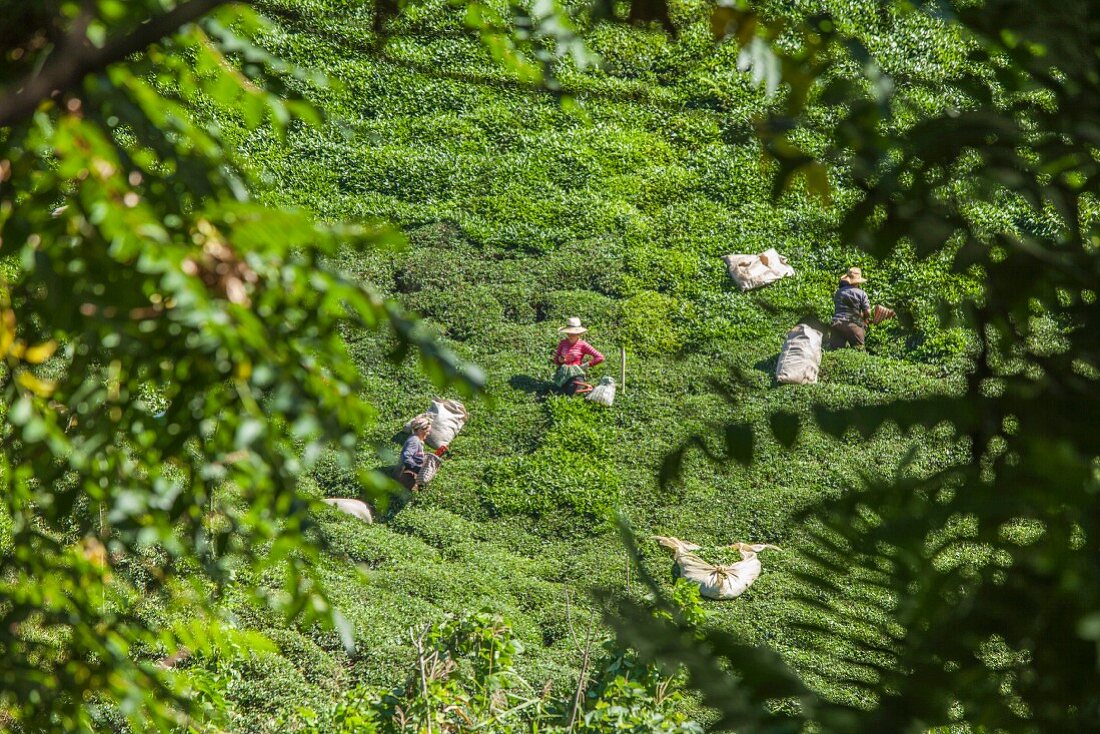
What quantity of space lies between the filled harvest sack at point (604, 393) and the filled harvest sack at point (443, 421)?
3.43 feet

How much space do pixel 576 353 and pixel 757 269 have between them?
2057mm

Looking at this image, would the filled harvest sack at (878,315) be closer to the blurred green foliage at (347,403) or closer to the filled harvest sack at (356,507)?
the blurred green foliage at (347,403)

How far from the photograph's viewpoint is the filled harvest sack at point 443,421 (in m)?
8.55

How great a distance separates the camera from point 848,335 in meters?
9.34

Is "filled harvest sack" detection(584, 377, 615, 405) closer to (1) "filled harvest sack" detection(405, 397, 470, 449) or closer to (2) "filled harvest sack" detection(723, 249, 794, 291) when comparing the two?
(1) "filled harvest sack" detection(405, 397, 470, 449)

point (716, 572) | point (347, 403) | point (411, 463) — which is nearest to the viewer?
point (347, 403)

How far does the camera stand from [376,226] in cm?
205

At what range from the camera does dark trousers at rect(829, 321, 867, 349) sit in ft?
30.3

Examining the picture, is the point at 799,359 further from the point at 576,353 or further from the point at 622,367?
the point at 576,353

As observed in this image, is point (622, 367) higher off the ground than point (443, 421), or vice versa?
point (622, 367)

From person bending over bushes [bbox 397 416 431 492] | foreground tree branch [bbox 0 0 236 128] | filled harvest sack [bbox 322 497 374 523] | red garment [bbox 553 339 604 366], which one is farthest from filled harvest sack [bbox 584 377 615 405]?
foreground tree branch [bbox 0 0 236 128]

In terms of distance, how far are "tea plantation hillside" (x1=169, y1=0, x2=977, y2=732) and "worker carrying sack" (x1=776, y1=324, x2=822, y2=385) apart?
0.14m

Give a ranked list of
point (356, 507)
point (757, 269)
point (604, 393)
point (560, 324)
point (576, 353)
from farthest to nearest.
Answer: point (757, 269) → point (560, 324) → point (576, 353) → point (604, 393) → point (356, 507)

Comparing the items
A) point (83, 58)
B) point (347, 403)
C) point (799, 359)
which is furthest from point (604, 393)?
point (83, 58)
